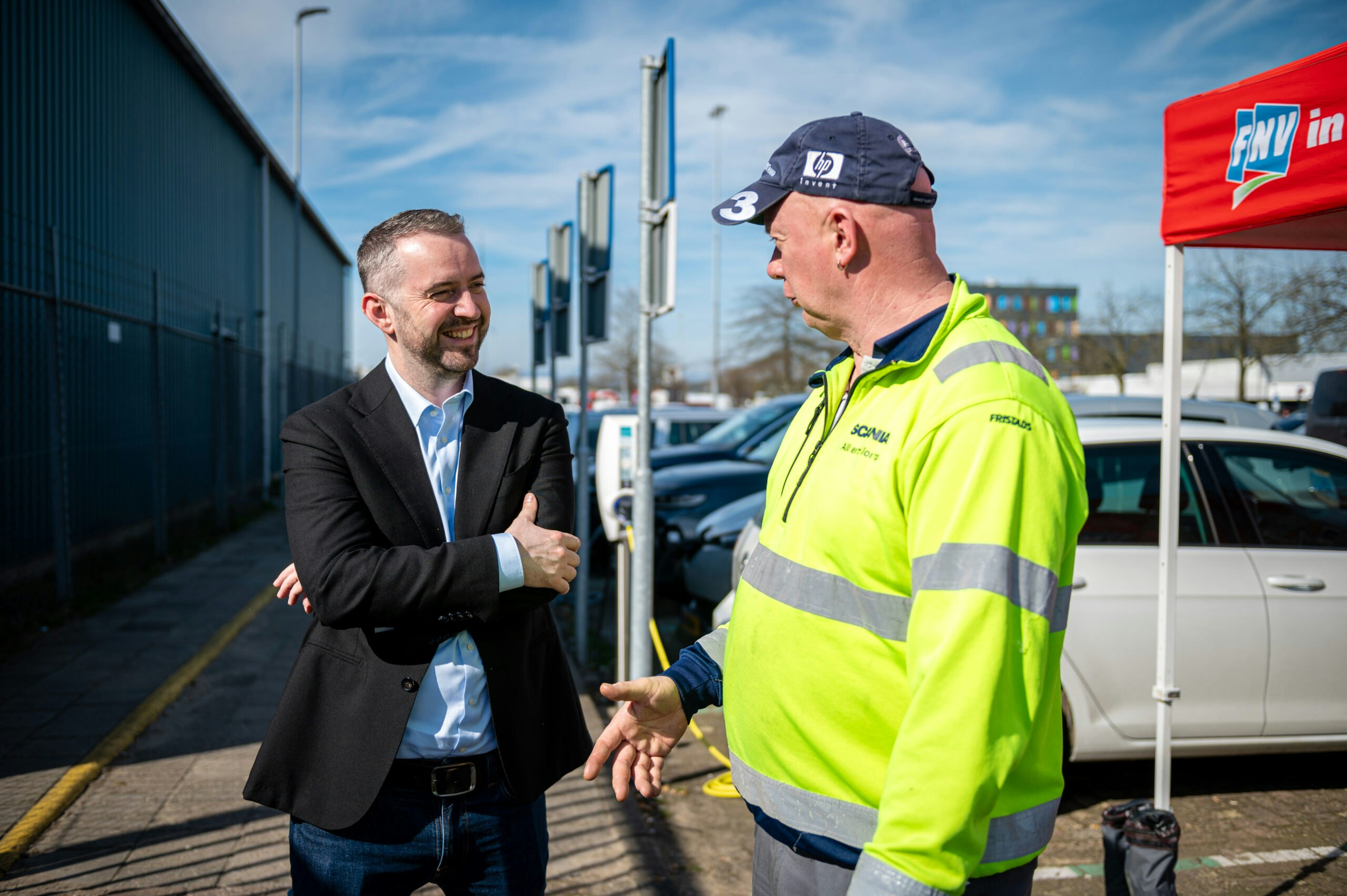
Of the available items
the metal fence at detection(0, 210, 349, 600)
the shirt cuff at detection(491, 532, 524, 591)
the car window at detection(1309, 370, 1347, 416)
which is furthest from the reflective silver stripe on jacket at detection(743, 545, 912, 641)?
the car window at detection(1309, 370, 1347, 416)

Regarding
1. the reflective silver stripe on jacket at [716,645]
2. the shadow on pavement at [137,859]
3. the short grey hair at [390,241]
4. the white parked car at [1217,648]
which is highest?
the short grey hair at [390,241]

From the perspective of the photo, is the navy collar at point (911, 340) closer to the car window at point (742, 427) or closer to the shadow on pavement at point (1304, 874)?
the shadow on pavement at point (1304, 874)

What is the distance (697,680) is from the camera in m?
1.98

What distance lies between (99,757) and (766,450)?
5.82 metres

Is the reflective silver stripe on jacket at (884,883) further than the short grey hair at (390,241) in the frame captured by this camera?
No

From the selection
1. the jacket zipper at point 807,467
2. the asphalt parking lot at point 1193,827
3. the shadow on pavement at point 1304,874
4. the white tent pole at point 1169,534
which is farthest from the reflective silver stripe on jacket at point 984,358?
the shadow on pavement at point 1304,874

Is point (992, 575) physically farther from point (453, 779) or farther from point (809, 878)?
point (453, 779)

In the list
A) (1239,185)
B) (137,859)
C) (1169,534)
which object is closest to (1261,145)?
(1239,185)

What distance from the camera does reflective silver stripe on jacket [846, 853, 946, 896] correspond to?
1.25 meters

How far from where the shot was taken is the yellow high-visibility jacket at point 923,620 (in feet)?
4.15

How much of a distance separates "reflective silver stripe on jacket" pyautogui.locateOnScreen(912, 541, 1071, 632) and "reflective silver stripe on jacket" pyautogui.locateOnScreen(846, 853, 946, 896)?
0.38 meters

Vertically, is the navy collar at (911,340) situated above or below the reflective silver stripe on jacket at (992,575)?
above

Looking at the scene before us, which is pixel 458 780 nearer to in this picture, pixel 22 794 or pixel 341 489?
pixel 341 489

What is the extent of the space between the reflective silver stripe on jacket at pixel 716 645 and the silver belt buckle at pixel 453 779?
0.56 m
